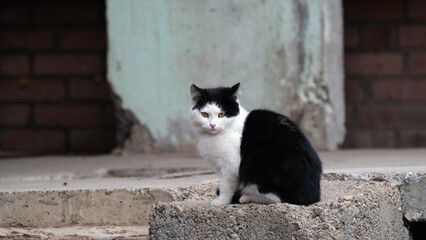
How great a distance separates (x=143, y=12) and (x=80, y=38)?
1.05 m

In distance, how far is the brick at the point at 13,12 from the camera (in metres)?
5.64

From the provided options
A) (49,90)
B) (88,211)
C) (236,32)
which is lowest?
(88,211)

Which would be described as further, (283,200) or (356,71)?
(356,71)

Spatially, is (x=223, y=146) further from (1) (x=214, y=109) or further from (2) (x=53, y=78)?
(2) (x=53, y=78)

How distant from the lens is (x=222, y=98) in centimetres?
268

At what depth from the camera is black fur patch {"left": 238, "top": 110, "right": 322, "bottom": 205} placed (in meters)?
2.52

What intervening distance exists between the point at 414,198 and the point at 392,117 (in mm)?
2424

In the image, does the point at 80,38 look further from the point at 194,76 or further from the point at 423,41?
the point at 423,41

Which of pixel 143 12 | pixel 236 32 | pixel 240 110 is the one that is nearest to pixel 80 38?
pixel 143 12

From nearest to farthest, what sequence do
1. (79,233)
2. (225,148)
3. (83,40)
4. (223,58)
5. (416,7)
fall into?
1. (225,148)
2. (79,233)
3. (223,58)
4. (416,7)
5. (83,40)

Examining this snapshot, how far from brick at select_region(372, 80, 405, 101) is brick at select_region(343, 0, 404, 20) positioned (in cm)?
50

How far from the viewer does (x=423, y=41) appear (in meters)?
5.38

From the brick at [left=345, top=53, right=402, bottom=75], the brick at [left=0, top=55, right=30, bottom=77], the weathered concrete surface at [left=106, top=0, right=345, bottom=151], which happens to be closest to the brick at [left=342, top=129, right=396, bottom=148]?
the brick at [left=345, top=53, right=402, bottom=75]

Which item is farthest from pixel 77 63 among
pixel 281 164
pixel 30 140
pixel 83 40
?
pixel 281 164
